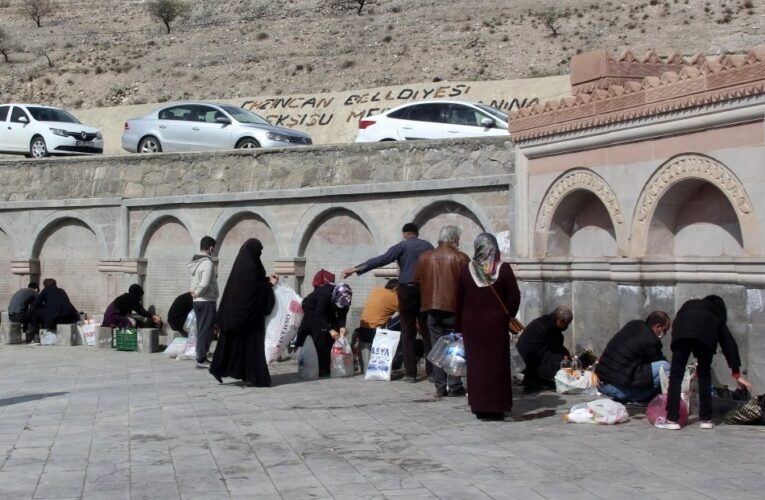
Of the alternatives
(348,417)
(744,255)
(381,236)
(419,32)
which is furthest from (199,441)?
(419,32)

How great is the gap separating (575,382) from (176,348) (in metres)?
6.47

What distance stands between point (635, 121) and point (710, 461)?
485 cm

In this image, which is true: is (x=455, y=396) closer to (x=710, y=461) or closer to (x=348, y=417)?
(x=348, y=417)

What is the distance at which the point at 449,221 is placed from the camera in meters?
16.0

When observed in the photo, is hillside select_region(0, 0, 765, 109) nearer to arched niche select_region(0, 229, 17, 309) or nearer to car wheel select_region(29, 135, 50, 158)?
car wheel select_region(29, 135, 50, 158)

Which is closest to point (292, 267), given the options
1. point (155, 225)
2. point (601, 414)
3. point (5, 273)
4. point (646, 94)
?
A: point (155, 225)

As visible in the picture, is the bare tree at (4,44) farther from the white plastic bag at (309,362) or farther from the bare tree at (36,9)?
the white plastic bag at (309,362)

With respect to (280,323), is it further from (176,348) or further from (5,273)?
(5,273)

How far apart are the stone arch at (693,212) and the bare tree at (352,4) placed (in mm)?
48623

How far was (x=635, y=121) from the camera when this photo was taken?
1202cm

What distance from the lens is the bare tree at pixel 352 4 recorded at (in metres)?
59.4

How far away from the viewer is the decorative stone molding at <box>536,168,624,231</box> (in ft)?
41.3

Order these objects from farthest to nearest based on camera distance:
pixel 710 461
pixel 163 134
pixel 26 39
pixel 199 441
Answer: pixel 26 39 → pixel 163 134 → pixel 199 441 → pixel 710 461

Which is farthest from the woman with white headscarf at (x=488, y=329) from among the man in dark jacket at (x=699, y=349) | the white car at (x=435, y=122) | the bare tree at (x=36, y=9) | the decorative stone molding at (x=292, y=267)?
the bare tree at (x=36, y=9)
